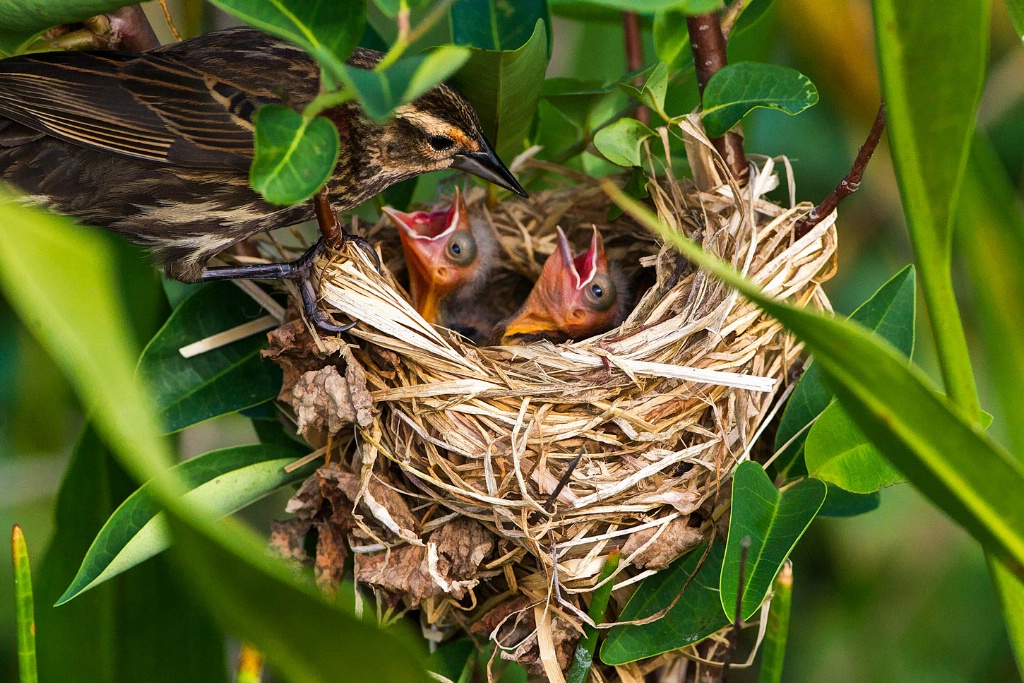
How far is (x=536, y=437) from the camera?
1.43 meters

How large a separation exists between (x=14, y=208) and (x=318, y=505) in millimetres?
941

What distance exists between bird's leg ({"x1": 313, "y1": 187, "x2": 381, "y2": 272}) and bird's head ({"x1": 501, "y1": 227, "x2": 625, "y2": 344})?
0.38m

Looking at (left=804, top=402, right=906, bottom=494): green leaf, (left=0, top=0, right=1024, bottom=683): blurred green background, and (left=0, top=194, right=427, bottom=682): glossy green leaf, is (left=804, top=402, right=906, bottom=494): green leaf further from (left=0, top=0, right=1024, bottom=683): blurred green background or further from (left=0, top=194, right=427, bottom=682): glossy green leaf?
(left=0, top=0, right=1024, bottom=683): blurred green background

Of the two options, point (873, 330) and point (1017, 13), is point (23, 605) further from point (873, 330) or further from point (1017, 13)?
point (1017, 13)

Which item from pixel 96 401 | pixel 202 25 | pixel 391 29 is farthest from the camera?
pixel 391 29

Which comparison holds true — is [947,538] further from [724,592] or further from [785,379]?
[724,592]

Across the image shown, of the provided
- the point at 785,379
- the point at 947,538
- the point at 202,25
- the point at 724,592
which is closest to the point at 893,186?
the point at 947,538

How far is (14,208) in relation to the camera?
0.59 meters

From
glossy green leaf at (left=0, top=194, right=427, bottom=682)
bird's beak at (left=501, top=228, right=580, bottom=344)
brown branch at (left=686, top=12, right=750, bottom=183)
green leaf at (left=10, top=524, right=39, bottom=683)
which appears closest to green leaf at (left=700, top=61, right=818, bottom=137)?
brown branch at (left=686, top=12, right=750, bottom=183)

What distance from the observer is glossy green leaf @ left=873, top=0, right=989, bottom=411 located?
0.76 meters

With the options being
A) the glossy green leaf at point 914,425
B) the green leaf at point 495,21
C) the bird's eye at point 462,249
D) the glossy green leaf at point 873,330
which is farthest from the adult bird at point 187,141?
the glossy green leaf at point 914,425

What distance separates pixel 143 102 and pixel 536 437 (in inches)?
32.4

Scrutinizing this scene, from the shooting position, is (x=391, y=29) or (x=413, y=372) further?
(x=391, y=29)

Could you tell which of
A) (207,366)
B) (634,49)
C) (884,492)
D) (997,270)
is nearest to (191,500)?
(207,366)
